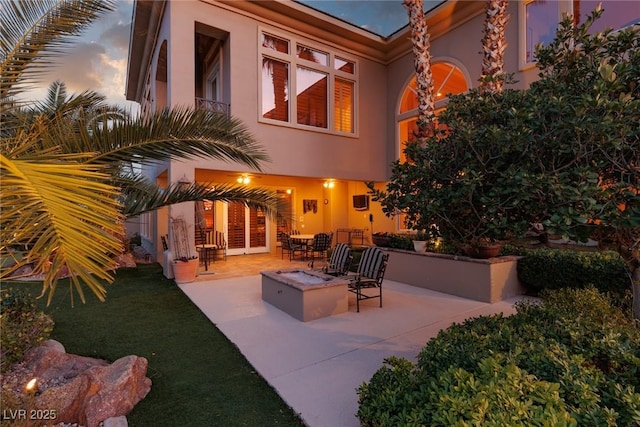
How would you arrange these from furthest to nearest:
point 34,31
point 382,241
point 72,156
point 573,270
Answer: point 382,241, point 573,270, point 34,31, point 72,156

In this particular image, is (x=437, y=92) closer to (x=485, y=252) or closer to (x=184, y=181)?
(x=485, y=252)

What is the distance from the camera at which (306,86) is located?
1160cm

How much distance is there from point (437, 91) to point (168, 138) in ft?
33.9

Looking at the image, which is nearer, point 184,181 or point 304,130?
point 184,181

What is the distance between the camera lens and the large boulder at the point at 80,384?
3.02 metres

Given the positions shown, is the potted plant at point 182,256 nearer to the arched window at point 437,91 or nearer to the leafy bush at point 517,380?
the arched window at point 437,91

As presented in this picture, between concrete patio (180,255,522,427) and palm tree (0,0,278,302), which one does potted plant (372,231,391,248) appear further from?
palm tree (0,0,278,302)

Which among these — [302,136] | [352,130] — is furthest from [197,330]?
[352,130]

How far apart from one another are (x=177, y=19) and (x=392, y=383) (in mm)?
10115

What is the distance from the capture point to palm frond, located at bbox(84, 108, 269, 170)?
3.72 metres

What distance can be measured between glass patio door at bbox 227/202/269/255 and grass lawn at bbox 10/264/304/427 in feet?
19.3

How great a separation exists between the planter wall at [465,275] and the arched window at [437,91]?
4005mm

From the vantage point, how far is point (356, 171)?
497 inches

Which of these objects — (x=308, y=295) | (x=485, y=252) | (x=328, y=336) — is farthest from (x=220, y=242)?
(x=485, y=252)
